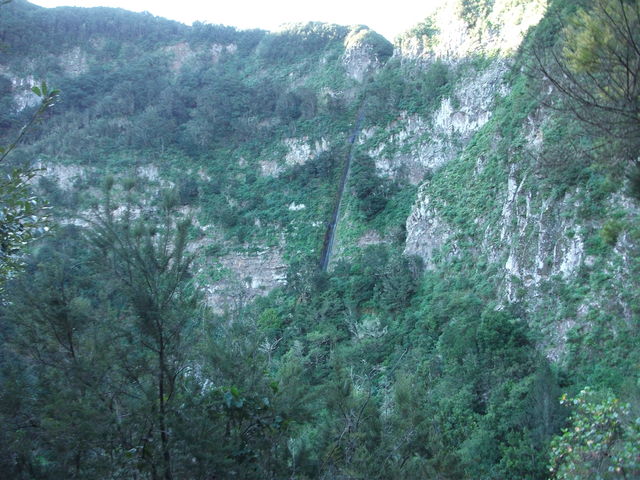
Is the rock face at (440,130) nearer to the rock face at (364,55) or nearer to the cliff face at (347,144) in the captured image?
the cliff face at (347,144)

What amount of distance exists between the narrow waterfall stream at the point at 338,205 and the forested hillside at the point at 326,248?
9.7 inches

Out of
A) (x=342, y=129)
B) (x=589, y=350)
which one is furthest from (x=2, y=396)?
(x=342, y=129)

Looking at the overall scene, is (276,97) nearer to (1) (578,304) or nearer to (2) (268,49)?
(2) (268,49)

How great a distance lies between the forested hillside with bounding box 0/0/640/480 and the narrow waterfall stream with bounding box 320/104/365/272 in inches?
9.7

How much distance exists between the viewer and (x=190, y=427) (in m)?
3.81

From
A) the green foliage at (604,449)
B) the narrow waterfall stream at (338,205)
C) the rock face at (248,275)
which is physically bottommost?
the green foliage at (604,449)

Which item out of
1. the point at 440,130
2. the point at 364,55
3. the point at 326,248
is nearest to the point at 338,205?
the point at 326,248

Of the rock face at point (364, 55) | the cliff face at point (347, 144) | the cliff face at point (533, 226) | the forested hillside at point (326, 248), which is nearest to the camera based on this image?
the forested hillside at point (326, 248)

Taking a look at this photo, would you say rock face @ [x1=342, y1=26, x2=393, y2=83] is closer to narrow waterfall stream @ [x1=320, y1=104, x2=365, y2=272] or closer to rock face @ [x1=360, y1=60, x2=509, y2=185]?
narrow waterfall stream @ [x1=320, y1=104, x2=365, y2=272]

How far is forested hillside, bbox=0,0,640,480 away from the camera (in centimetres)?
426

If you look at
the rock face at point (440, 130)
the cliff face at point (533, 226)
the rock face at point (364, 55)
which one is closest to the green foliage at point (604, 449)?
the cliff face at point (533, 226)

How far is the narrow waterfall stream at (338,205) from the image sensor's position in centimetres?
3048

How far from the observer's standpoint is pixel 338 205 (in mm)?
33438

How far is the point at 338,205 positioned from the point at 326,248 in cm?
392
